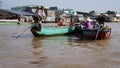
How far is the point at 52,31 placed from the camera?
1723cm

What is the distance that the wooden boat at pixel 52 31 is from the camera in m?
16.3

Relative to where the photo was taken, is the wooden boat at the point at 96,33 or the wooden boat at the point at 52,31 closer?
the wooden boat at the point at 96,33

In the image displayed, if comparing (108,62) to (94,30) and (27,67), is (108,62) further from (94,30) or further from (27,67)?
(94,30)

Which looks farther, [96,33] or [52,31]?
[52,31]

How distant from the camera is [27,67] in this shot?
751 centimetres

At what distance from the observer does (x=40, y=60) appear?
863 cm

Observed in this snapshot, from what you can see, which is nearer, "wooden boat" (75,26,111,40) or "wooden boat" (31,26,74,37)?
"wooden boat" (75,26,111,40)

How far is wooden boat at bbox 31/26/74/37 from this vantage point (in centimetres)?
1633

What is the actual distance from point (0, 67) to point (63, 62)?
76.1 inches

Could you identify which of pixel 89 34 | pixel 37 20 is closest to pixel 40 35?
pixel 37 20

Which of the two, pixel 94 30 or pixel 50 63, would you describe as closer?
pixel 50 63

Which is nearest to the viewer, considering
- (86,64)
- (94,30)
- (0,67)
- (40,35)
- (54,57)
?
(0,67)

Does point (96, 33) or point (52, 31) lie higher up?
point (96, 33)

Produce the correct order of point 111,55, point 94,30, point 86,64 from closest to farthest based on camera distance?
point 86,64 < point 111,55 < point 94,30
